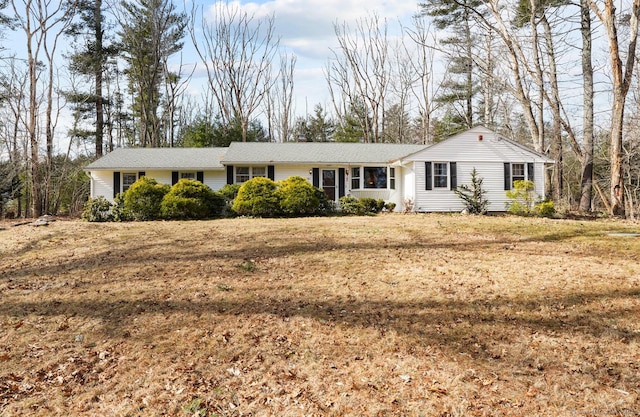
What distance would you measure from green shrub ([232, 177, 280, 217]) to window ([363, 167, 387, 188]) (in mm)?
5519

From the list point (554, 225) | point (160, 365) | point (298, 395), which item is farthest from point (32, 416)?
point (554, 225)

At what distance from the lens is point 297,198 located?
49.7 ft

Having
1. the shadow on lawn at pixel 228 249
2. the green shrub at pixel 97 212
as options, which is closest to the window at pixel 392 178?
the shadow on lawn at pixel 228 249

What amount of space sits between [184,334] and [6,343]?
1.92 metres

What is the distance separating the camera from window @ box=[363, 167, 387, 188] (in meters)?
19.0

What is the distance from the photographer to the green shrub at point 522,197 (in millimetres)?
15961

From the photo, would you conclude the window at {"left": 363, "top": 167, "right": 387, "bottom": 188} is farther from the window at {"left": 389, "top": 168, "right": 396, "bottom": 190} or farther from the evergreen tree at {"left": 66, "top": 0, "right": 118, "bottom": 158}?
the evergreen tree at {"left": 66, "top": 0, "right": 118, "bottom": 158}

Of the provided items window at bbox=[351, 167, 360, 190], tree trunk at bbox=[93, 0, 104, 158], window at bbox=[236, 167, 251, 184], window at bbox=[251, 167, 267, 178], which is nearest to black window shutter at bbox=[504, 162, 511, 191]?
window at bbox=[351, 167, 360, 190]

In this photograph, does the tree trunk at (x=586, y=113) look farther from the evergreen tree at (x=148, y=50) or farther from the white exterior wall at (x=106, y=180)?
the evergreen tree at (x=148, y=50)

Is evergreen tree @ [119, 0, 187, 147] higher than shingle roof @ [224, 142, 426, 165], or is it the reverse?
evergreen tree @ [119, 0, 187, 147]

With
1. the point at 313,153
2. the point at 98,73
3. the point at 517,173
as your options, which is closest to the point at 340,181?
the point at 313,153

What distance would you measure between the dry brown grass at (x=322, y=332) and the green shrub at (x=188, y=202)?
20.2ft

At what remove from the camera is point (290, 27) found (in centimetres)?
3409

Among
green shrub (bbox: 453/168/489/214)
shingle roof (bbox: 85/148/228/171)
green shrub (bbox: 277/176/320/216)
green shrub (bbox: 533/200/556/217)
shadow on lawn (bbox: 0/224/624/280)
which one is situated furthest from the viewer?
shingle roof (bbox: 85/148/228/171)
